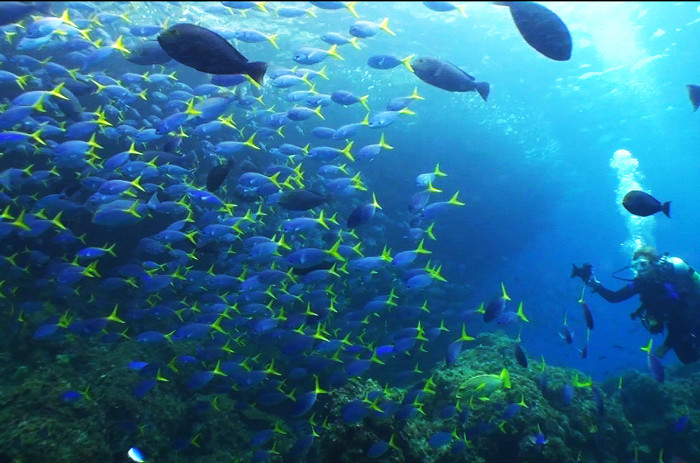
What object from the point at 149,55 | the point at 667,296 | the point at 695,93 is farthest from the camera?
the point at 149,55

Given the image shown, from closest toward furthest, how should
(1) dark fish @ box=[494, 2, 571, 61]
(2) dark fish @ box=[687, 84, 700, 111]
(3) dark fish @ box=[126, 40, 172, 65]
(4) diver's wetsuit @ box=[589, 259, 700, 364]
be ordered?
(1) dark fish @ box=[494, 2, 571, 61] < (2) dark fish @ box=[687, 84, 700, 111] < (4) diver's wetsuit @ box=[589, 259, 700, 364] < (3) dark fish @ box=[126, 40, 172, 65]

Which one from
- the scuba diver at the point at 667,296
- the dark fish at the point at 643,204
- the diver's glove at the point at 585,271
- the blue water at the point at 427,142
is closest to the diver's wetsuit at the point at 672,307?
the scuba diver at the point at 667,296

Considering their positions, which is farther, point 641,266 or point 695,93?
point 641,266

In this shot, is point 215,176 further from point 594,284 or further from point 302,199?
point 594,284

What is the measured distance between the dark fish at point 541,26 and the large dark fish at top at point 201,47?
2370 mm

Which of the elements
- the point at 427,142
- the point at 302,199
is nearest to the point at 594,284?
the point at 302,199

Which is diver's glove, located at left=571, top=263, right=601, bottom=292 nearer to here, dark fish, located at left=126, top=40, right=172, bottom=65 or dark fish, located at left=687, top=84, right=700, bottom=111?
dark fish, located at left=687, top=84, right=700, bottom=111

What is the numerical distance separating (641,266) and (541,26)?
6.49 m

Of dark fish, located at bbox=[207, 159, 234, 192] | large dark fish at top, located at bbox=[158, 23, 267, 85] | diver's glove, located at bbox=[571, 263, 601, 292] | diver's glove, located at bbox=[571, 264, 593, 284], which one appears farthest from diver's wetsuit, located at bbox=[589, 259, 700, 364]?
large dark fish at top, located at bbox=[158, 23, 267, 85]

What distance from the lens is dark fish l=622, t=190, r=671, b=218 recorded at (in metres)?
5.54

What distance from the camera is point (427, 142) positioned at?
24.4 meters

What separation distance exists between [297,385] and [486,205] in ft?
68.5

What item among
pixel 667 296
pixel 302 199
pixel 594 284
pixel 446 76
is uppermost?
pixel 446 76

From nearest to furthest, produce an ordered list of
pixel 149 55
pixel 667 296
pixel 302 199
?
pixel 302 199 < pixel 667 296 < pixel 149 55
